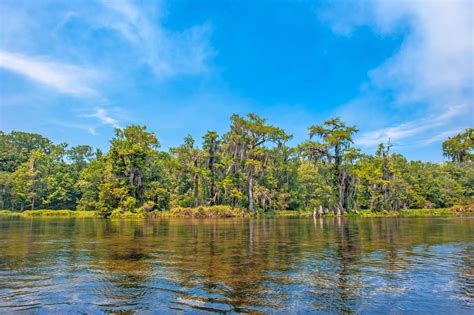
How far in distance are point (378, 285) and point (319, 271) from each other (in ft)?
5.74

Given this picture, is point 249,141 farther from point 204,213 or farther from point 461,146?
point 461,146

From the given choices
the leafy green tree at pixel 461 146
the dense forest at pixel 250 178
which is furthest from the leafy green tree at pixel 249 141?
the leafy green tree at pixel 461 146

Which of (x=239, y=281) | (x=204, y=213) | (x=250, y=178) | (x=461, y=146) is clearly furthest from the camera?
(x=461, y=146)

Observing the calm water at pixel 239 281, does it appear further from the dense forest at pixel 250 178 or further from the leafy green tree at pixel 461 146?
the leafy green tree at pixel 461 146

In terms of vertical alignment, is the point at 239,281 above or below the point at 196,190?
below

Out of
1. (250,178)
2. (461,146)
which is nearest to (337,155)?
(250,178)

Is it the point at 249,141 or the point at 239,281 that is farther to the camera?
the point at 249,141

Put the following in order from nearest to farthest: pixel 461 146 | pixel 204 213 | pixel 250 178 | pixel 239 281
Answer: pixel 239 281, pixel 204 213, pixel 250 178, pixel 461 146

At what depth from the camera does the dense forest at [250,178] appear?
169 feet

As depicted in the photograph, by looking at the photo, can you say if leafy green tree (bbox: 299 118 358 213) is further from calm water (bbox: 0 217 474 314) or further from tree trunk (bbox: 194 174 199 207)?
calm water (bbox: 0 217 474 314)

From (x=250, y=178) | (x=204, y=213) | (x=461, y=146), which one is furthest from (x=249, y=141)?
(x=461, y=146)

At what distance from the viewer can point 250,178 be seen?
5572cm

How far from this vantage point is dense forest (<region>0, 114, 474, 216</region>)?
51594 mm

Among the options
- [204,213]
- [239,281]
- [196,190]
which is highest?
[196,190]
